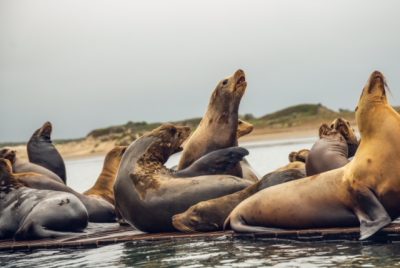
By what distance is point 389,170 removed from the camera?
8.07 m

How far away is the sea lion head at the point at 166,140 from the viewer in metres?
10.9

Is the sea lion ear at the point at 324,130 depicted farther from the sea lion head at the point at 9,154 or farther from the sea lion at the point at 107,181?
the sea lion head at the point at 9,154

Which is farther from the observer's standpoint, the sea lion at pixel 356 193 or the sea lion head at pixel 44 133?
the sea lion head at pixel 44 133

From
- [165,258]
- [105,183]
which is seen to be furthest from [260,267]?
[105,183]

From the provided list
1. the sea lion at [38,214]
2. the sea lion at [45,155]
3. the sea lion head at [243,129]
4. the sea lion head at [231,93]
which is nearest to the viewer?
the sea lion at [38,214]

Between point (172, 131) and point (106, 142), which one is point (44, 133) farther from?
point (106, 142)

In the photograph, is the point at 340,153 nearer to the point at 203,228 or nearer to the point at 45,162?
the point at 203,228

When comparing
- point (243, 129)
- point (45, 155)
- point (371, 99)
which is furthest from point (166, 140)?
point (45, 155)

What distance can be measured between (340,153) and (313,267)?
4324 millimetres

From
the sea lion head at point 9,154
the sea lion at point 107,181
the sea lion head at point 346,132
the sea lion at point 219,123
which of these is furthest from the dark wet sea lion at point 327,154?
the sea lion head at point 9,154

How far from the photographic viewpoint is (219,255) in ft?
25.8

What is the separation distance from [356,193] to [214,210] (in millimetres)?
1935

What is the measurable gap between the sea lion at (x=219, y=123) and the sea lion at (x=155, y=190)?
1199 millimetres

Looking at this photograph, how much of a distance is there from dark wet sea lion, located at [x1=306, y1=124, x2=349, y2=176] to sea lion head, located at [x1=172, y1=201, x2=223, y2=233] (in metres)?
1.48
